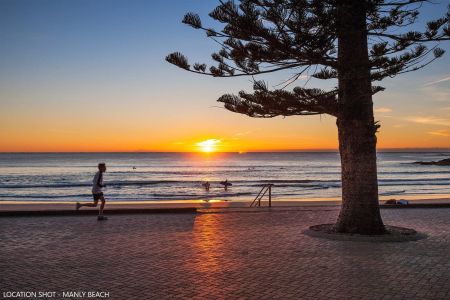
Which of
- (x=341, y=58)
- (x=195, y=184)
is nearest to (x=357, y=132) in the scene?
(x=341, y=58)

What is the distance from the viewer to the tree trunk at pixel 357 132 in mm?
10562

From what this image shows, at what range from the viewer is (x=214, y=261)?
25.4 feet

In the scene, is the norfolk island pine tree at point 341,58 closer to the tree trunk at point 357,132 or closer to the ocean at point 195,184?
the tree trunk at point 357,132

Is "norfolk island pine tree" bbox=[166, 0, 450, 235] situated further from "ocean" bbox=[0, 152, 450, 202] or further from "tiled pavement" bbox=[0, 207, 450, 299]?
"ocean" bbox=[0, 152, 450, 202]

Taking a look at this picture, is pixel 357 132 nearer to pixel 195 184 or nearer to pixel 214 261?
pixel 214 261

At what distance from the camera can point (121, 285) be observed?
6258 millimetres

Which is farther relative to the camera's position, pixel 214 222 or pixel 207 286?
pixel 214 222

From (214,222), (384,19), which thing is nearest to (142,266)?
(214,222)

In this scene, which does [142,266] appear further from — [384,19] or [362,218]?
[384,19]

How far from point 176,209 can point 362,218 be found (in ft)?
18.5

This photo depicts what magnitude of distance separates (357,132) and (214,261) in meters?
4.61

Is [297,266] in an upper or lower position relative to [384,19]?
lower

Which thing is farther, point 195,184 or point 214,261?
point 195,184

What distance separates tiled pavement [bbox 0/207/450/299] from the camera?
6074mm
